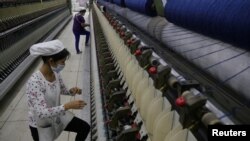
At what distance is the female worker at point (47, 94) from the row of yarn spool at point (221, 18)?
82 centimetres

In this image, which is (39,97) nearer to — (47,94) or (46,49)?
(47,94)

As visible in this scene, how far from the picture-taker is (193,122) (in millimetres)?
983

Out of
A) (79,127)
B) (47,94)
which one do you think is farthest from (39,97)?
(79,127)

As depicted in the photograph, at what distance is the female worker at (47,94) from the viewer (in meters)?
1.84

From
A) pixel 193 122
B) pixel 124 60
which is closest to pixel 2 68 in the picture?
pixel 124 60

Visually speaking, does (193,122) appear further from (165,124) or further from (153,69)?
(153,69)

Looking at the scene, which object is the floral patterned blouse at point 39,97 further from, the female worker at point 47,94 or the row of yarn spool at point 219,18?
the row of yarn spool at point 219,18

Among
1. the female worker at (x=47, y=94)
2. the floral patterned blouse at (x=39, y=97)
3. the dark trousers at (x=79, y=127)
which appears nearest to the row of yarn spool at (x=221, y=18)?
the female worker at (x=47, y=94)

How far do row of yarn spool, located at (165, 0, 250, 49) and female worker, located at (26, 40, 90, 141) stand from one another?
82 cm

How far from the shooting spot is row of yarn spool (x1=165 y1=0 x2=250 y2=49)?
3.89 ft

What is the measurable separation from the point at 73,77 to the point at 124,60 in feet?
9.69

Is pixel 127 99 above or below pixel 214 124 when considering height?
below

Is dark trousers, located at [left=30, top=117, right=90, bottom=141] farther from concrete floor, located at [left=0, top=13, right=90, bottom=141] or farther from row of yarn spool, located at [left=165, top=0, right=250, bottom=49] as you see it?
row of yarn spool, located at [left=165, top=0, right=250, bottom=49]

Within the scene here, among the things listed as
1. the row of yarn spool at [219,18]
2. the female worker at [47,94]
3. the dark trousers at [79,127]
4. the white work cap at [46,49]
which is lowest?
the dark trousers at [79,127]
